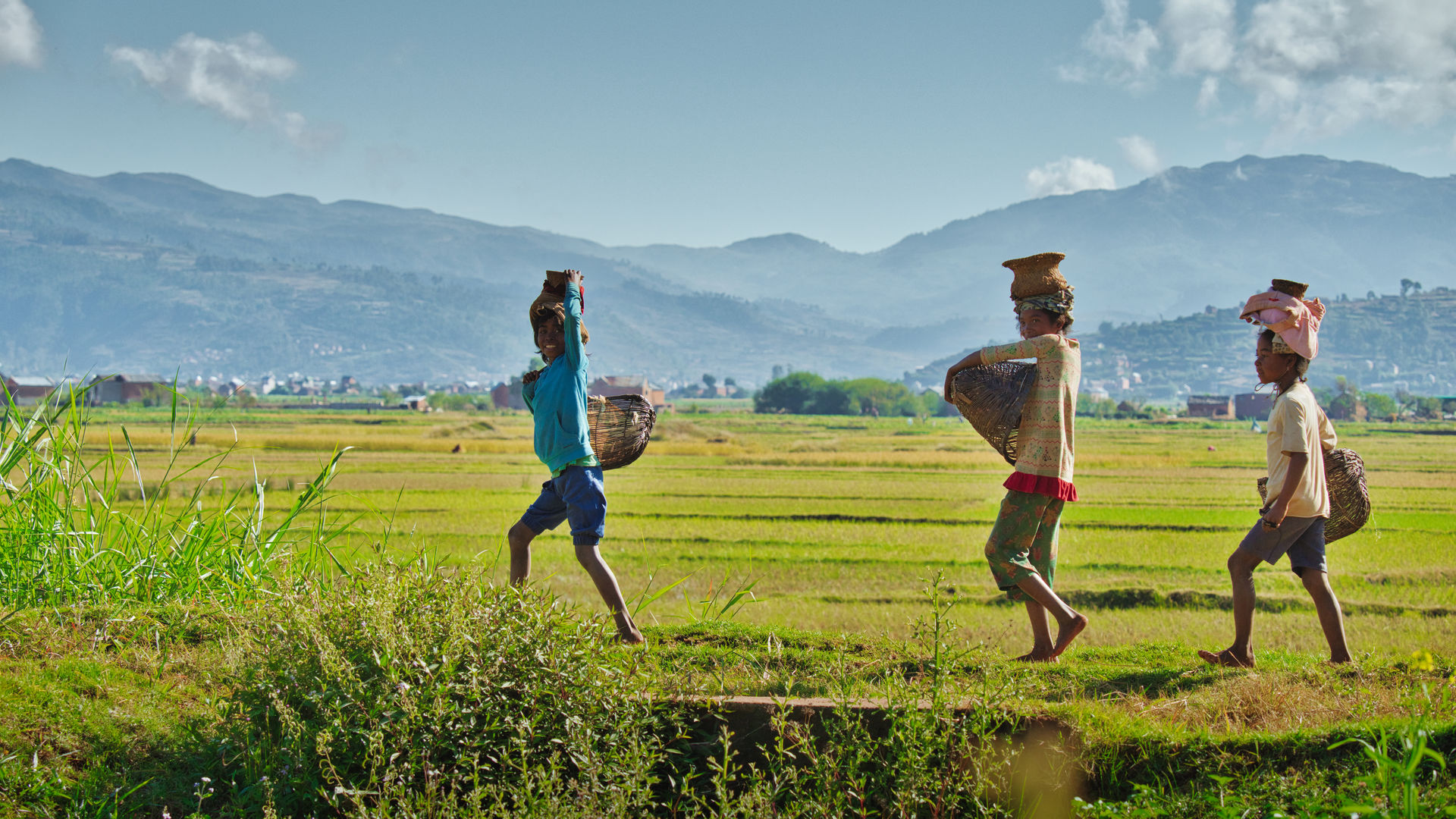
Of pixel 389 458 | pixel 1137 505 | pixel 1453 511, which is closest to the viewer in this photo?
pixel 1453 511

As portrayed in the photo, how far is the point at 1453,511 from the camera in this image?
55.1ft

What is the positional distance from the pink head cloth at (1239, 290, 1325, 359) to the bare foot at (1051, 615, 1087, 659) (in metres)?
1.43

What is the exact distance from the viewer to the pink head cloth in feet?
13.7

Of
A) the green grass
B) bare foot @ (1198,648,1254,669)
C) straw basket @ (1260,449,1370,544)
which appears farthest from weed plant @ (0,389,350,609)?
straw basket @ (1260,449,1370,544)

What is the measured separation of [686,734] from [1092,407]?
304 ft

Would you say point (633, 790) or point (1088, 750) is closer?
point (633, 790)

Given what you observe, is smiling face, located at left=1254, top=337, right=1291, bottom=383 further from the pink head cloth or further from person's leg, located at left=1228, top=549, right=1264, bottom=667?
person's leg, located at left=1228, top=549, right=1264, bottom=667

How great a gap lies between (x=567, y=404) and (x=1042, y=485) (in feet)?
6.79

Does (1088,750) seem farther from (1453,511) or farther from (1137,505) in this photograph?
(1453,511)

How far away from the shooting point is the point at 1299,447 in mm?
4066

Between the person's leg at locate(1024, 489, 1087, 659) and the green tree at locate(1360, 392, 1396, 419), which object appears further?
the green tree at locate(1360, 392, 1396, 419)

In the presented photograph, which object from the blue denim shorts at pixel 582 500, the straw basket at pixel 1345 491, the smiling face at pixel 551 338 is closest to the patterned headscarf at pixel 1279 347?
the straw basket at pixel 1345 491

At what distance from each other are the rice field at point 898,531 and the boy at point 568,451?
33 centimetres

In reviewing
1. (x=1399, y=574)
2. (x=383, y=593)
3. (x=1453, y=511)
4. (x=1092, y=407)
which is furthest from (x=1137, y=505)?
(x=1092, y=407)
